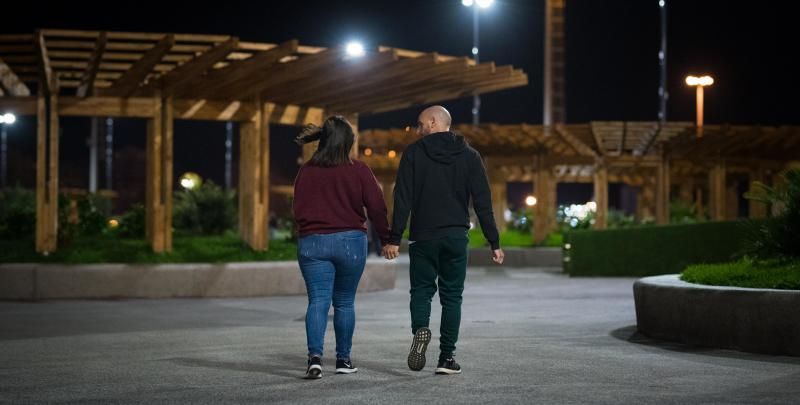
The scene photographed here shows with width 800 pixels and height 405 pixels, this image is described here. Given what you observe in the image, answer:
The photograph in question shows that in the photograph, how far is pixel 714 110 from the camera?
58.6 m

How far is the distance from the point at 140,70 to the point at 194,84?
2.88 feet

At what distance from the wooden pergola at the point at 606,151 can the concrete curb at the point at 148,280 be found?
16.5m

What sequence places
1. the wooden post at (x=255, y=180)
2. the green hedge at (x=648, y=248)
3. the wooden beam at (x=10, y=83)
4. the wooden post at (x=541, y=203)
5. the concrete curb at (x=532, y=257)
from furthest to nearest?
the wooden post at (x=541, y=203)
the concrete curb at (x=532, y=257)
the green hedge at (x=648, y=248)
the wooden beam at (x=10, y=83)
the wooden post at (x=255, y=180)

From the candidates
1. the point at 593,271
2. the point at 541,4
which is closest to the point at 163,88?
the point at 593,271

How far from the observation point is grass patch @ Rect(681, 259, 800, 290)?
33.3 ft

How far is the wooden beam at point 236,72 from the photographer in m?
17.6

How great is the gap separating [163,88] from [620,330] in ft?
31.9

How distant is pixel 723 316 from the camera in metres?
10.1

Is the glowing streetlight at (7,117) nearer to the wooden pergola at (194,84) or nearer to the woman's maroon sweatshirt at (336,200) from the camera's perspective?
the wooden pergola at (194,84)

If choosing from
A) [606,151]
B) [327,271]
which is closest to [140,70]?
[327,271]

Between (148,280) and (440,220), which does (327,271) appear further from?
(148,280)

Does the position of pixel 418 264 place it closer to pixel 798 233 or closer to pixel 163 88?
pixel 798 233

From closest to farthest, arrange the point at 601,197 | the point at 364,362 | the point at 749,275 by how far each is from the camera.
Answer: the point at 364,362, the point at 749,275, the point at 601,197

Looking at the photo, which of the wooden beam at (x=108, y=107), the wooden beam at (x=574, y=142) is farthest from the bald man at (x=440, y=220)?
the wooden beam at (x=574, y=142)
